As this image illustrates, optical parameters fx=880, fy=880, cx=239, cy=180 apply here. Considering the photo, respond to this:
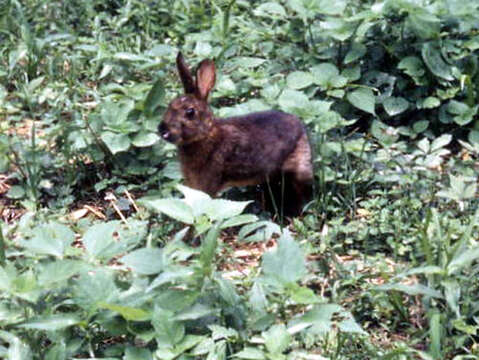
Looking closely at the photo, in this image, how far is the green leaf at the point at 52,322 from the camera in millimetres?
3305

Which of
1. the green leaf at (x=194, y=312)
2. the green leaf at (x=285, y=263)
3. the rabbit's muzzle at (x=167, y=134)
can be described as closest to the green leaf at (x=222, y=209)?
the green leaf at (x=285, y=263)

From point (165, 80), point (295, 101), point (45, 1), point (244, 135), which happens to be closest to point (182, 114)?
point (244, 135)

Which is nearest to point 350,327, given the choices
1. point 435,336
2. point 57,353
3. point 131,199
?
point 435,336

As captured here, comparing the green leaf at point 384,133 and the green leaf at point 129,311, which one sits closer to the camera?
the green leaf at point 129,311

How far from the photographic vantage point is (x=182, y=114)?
512cm

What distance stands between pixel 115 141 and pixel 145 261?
201cm

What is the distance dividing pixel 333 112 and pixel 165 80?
1.44m

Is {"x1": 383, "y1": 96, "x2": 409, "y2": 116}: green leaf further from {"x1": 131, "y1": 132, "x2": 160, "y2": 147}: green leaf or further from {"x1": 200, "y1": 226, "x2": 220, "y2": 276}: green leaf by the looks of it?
{"x1": 200, "y1": 226, "x2": 220, "y2": 276}: green leaf

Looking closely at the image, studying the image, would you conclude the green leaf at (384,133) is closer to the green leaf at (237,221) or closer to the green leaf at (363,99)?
the green leaf at (363,99)

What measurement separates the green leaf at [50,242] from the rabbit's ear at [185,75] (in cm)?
177

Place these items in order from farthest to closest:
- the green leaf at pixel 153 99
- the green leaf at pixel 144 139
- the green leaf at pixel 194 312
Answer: the green leaf at pixel 153 99 → the green leaf at pixel 144 139 → the green leaf at pixel 194 312

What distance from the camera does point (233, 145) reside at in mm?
5320

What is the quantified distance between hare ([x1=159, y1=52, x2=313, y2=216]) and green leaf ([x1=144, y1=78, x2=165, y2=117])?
0.87 ft

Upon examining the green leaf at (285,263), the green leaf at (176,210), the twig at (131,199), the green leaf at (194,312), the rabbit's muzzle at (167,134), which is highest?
the green leaf at (176,210)
